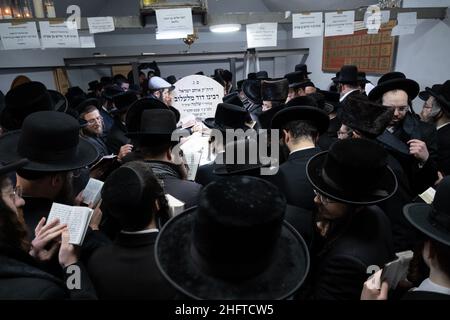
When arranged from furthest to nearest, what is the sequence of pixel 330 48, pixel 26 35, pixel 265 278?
pixel 330 48 < pixel 26 35 < pixel 265 278

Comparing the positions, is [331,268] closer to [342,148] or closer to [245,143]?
[342,148]

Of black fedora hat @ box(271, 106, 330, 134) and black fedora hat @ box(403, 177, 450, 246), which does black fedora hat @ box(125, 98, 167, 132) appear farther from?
black fedora hat @ box(403, 177, 450, 246)

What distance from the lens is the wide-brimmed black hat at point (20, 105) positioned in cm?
230

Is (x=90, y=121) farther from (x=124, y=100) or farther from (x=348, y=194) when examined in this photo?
(x=348, y=194)

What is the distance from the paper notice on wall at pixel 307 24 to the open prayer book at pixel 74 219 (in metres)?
2.33

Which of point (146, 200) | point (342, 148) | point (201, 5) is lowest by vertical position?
point (146, 200)

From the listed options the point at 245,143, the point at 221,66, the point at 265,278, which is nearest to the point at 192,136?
the point at 245,143

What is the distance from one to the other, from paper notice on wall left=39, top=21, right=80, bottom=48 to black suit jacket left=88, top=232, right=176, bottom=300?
204 centimetres

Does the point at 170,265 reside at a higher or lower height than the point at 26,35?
lower

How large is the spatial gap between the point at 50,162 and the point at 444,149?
2931 millimetres

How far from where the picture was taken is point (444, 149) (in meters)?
2.48

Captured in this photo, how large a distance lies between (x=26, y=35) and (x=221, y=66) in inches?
319

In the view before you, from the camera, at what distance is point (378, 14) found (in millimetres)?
2730

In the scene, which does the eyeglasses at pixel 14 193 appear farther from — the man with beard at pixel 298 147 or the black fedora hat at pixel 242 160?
the man with beard at pixel 298 147
